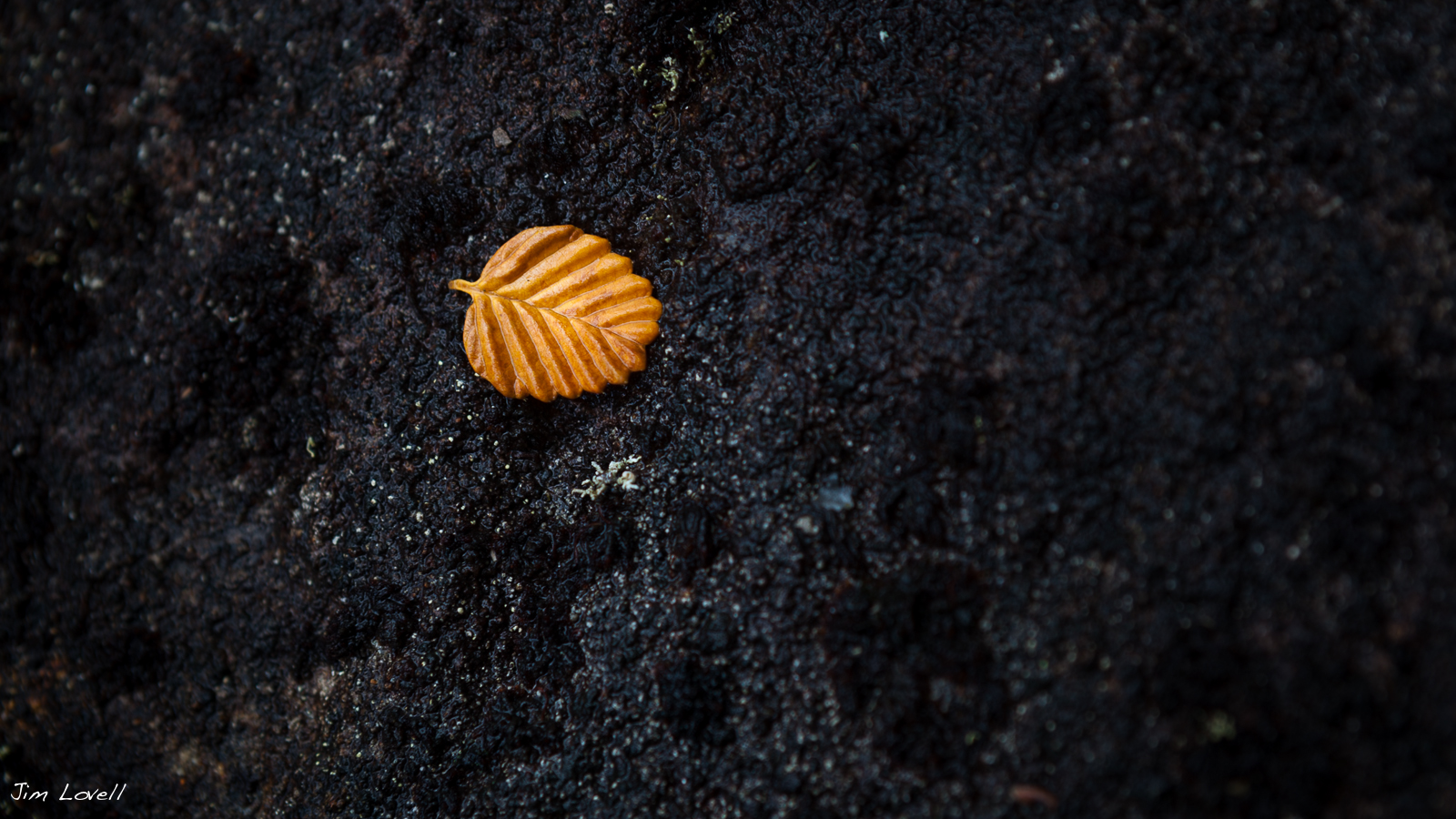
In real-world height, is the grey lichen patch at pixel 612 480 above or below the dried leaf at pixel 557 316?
below

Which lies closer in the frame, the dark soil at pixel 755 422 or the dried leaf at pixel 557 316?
the dark soil at pixel 755 422

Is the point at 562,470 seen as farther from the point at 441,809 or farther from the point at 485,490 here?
the point at 441,809

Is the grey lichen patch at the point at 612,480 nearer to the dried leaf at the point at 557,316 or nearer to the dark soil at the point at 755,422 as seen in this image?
the dark soil at the point at 755,422

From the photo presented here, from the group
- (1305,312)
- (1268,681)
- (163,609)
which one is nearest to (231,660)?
(163,609)

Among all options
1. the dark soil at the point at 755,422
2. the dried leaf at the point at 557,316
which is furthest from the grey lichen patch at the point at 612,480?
the dried leaf at the point at 557,316

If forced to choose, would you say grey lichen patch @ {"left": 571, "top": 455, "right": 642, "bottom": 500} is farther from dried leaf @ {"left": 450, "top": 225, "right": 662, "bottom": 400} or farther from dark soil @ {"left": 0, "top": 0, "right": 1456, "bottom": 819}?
dried leaf @ {"left": 450, "top": 225, "right": 662, "bottom": 400}
